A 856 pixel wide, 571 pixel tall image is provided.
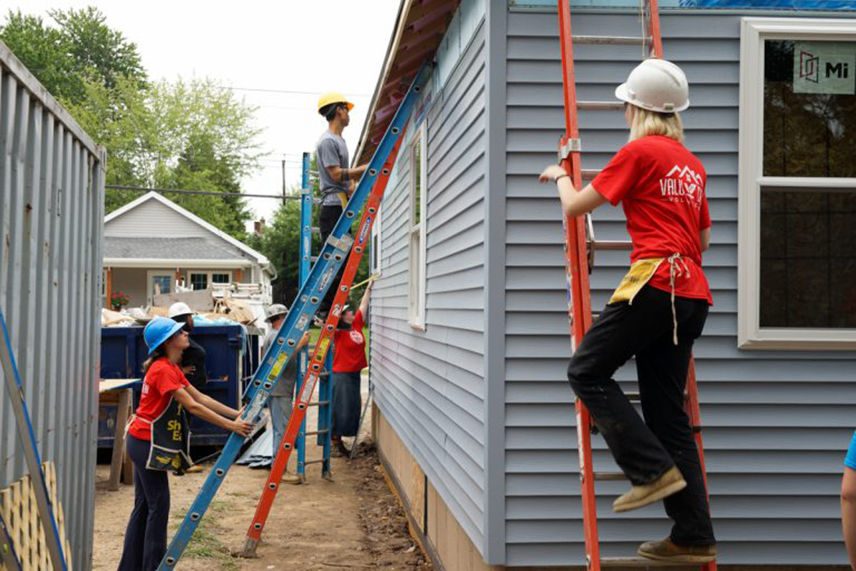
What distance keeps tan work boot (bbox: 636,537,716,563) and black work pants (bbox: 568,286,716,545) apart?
0.08 feet

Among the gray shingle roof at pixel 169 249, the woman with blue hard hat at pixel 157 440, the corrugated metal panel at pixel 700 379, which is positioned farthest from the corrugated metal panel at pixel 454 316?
the gray shingle roof at pixel 169 249

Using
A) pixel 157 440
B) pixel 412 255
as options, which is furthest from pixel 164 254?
pixel 157 440

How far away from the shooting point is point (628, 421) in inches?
138

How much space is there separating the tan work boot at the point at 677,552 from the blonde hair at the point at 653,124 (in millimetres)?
1635

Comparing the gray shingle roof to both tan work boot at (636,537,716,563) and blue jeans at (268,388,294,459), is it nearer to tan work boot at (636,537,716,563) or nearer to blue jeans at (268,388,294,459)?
blue jeans at (268,388,294,459)

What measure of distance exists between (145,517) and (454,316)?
2.52 m

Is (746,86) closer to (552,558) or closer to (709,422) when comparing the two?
(709,422)

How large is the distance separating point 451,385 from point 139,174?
174 ft

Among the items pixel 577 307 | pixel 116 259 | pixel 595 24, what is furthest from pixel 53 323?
pixel 116 259

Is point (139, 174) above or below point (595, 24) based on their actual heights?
above

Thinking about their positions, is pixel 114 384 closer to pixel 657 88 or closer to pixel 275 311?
pixel 275 311

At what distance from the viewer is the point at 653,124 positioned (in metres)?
3.68

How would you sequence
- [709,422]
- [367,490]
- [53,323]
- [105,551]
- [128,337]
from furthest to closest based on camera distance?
1. [128,337]
2. [367,490]
3. [105,551]
4. [709,422]
5. [53,323]

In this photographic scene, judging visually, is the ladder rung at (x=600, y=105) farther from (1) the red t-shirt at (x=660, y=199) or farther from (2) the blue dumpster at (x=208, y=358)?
(2) the blue dumpster at (x=208, y=358)
